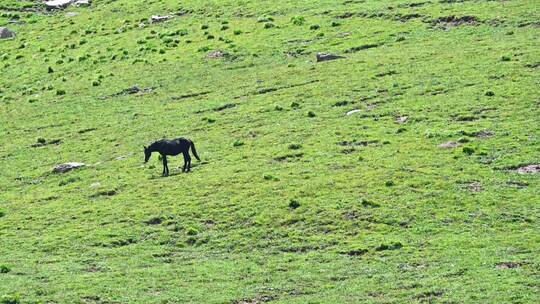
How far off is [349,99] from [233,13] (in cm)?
3240

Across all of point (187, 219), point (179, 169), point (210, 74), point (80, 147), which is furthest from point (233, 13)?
point (187, 219)

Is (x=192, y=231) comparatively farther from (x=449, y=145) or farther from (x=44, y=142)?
(x=44, y=142)

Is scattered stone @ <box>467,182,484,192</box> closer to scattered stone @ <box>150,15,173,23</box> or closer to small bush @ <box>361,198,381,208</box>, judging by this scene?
small bush @ <box>361,198,381,208</box>

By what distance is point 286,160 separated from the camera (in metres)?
47.9

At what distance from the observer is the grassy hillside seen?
3325cm

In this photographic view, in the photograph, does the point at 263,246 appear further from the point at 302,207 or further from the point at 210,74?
the point at 210,74

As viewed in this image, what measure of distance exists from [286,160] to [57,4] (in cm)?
6400

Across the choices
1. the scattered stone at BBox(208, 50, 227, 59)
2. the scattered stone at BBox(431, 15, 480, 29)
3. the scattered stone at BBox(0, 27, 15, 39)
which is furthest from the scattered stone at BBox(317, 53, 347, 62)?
the scattered stone at BBox(0, 27, 15, 39)

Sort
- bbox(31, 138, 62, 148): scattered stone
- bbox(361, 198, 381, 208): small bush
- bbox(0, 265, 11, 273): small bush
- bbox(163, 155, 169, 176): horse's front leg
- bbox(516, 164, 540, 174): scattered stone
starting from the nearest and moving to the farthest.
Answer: bbox(0, 265, 11, 273): small bush → bbox(361, 198, 381, 208): small bush → bbox(516, 164, 540, 174): scattered stone → bbox(163, 155, 169, 176): horse's front leg → bbox(31, 138, 62, 148): scattered stone

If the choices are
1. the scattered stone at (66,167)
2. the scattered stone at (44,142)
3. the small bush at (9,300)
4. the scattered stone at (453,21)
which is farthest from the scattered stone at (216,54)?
the small bush at (9,300)

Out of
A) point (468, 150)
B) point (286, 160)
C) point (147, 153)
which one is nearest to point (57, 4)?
point (147, 153)

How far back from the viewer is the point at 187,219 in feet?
133

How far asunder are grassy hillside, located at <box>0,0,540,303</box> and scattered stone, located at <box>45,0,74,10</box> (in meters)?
19.5

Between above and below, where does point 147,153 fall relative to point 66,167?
above
